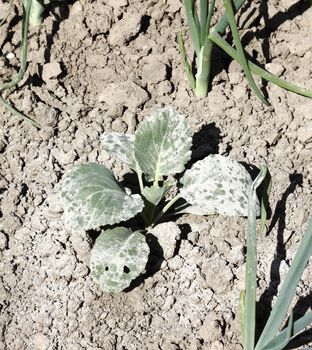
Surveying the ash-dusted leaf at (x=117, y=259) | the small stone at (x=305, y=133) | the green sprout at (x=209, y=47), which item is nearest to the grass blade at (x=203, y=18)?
the green sprout at (x=209, y=47)

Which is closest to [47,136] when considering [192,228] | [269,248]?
[192,228]

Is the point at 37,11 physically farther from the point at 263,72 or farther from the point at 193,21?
the point at 263,72

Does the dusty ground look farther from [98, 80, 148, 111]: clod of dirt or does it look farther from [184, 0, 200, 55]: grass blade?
[184, 0, 200, 55]: grass blade

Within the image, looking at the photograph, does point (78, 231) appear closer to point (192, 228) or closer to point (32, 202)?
point (32, 202)

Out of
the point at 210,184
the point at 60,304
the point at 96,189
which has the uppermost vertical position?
the point at 210,184

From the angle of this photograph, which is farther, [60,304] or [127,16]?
[127,16]

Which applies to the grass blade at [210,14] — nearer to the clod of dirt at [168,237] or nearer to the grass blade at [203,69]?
the grass blade at [203,69]

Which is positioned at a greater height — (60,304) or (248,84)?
(248,84)
